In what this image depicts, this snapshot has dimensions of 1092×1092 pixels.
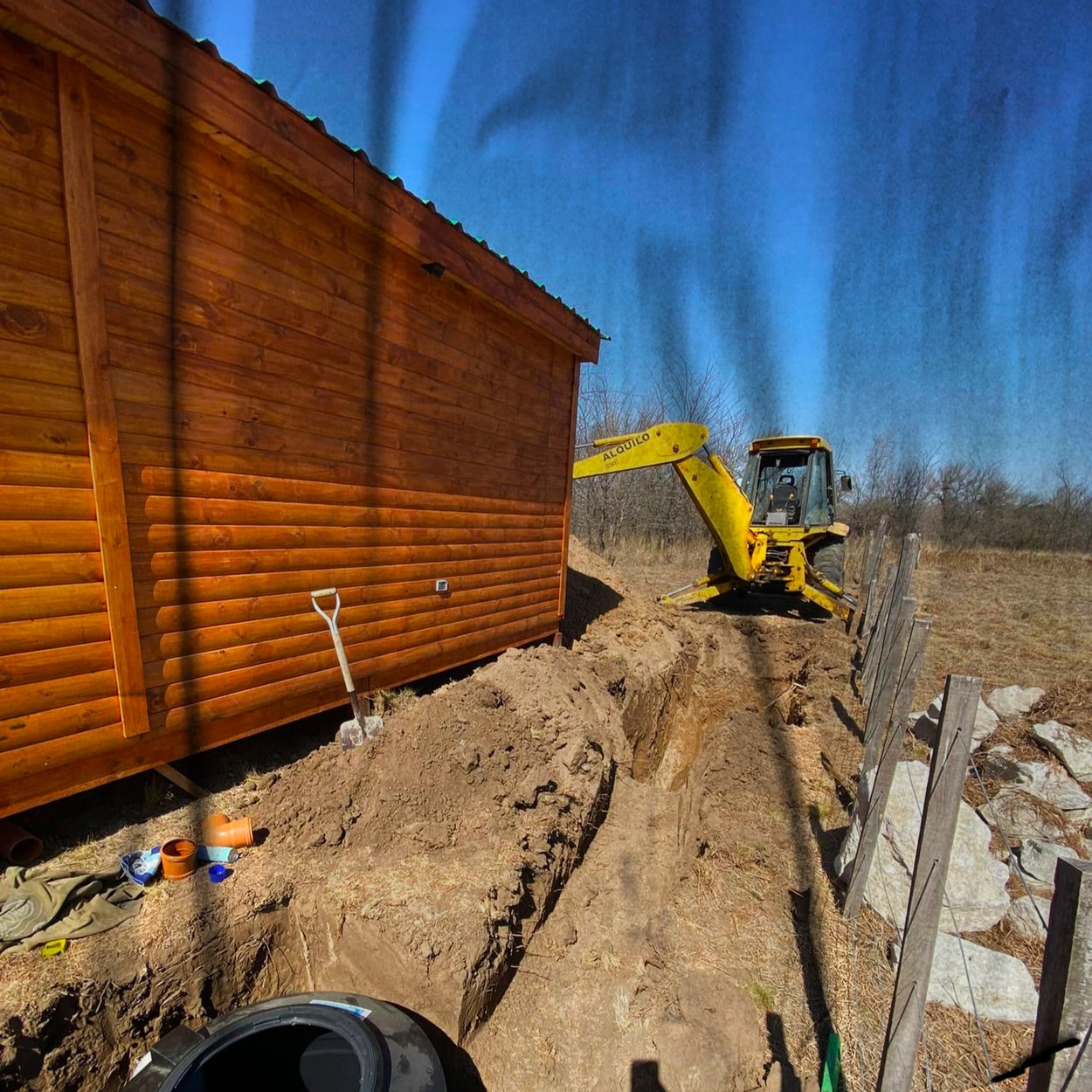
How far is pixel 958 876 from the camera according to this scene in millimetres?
3105

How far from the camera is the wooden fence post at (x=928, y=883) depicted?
5.95ft

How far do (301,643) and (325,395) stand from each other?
1.58 m

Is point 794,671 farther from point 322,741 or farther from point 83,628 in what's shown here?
point 83,628

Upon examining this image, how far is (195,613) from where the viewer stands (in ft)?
9.72

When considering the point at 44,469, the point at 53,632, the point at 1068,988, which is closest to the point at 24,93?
the point at 44,469

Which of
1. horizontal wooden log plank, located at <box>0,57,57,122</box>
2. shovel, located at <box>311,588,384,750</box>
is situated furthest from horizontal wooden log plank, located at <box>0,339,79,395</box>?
shovel, located at <box>311,588,384,750</box>

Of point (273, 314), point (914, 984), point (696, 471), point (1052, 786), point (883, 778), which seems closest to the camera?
point (914, 984)

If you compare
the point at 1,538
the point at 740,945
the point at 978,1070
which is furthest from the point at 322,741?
the point at 978,1070

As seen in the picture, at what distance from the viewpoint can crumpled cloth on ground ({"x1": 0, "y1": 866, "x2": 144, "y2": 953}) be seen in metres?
2.17

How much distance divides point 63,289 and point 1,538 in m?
1.09

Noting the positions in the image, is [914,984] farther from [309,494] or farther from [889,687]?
[309,494]

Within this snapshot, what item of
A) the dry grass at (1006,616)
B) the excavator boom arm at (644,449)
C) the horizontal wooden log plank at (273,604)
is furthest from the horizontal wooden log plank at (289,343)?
the dry grass at (1006,616)

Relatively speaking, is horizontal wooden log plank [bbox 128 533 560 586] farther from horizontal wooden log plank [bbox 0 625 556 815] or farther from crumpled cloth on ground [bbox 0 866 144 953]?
crumpled cloth on ground [bbox 0 866 144 953]

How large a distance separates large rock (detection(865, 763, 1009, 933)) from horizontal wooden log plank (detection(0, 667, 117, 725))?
401cm
